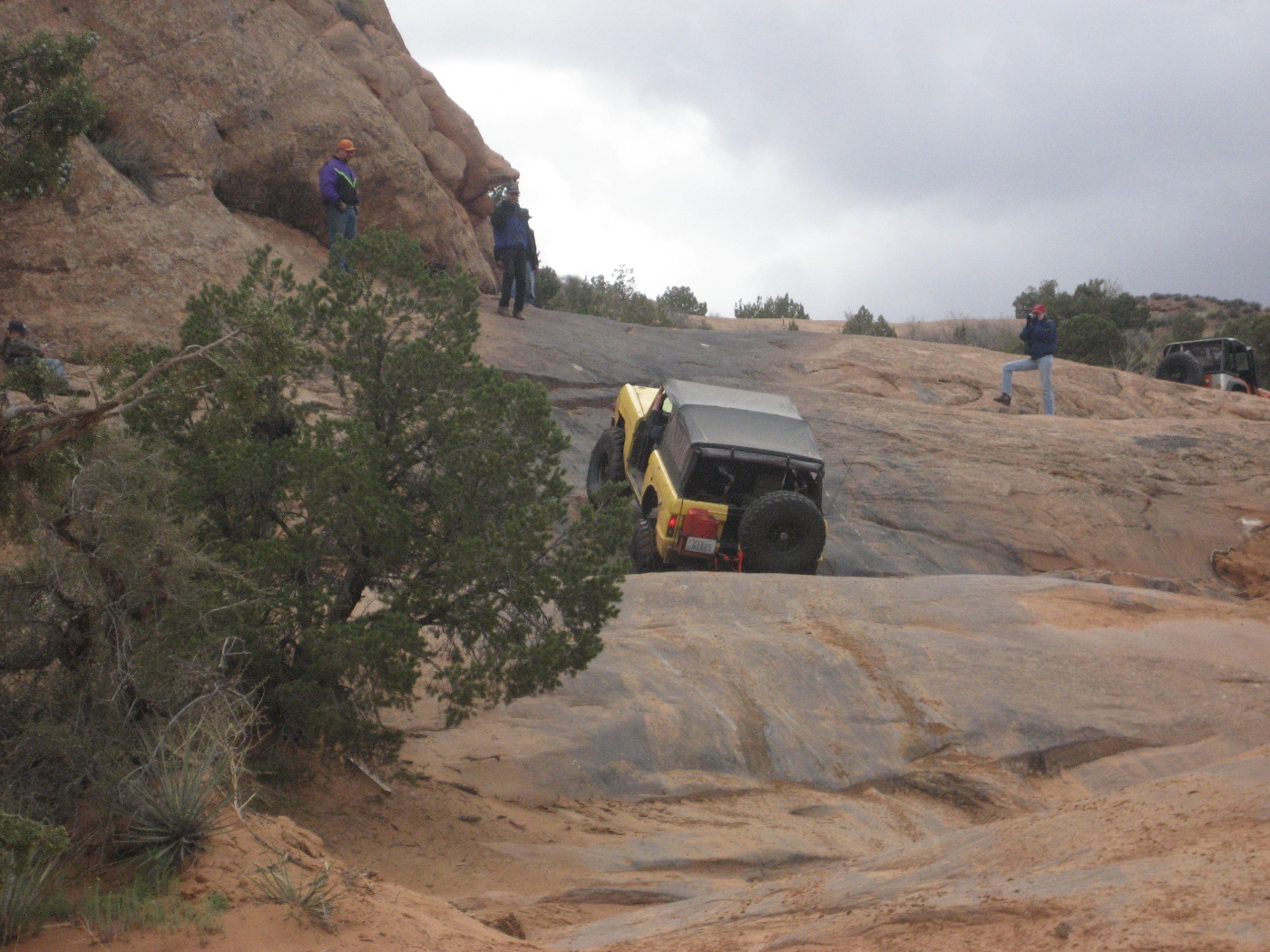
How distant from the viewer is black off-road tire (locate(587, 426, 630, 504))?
42.5 feet

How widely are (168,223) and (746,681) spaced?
10711 mm

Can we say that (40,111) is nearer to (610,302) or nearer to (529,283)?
(529,283)

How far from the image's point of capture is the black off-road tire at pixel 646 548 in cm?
1134

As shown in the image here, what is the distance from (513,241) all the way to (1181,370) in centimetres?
1468

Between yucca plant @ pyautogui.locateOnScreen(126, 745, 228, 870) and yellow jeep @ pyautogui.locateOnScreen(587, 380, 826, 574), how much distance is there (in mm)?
6532

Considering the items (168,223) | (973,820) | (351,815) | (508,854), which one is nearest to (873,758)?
(973,820)

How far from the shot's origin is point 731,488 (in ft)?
36.4

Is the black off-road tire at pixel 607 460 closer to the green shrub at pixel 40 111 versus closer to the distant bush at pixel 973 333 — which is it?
the green shrub at pixel 40 111

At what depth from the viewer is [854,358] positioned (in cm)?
2058

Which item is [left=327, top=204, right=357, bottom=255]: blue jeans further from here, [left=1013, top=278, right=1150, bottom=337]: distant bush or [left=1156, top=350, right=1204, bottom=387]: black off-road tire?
[left=1013, top=278, right=1150, bottom=337]: distant bush

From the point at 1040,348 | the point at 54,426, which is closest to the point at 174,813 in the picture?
the point at 54,426

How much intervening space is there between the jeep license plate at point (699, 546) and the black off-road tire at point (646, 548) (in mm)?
636

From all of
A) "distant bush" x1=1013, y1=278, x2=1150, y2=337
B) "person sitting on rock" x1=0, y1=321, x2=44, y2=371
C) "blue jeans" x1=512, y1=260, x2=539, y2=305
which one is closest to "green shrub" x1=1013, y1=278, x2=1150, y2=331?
"distant bush" x1=1013, y1=278, x2=1150, y2=337

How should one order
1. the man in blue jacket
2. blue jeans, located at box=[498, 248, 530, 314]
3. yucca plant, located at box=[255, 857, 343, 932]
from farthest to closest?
blue jeans, located at box=[498, 248, 530, 314], the man in blue jacket, yucca plant, located at box=[255, 857, 343, 932]
